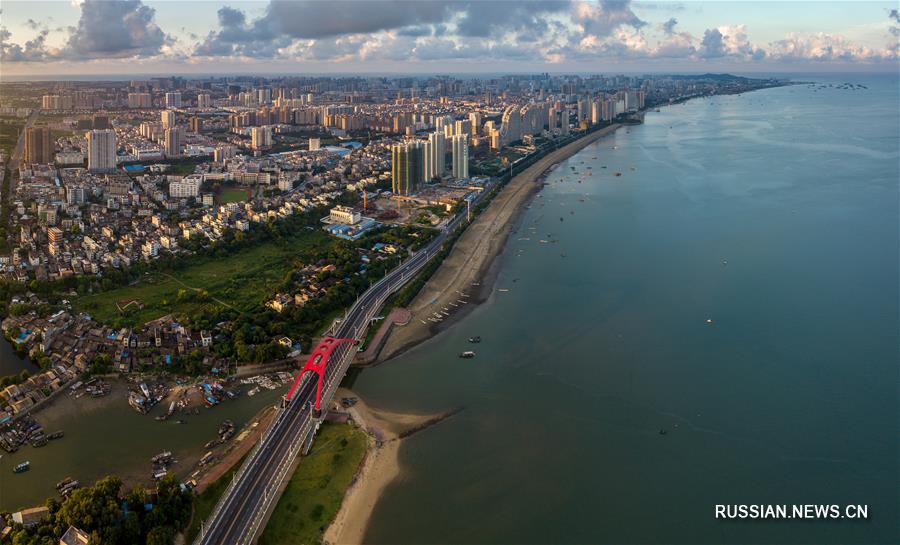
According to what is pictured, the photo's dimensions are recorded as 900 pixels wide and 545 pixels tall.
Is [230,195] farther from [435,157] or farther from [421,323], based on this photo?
[421,323]

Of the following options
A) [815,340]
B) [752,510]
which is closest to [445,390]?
[752,510]

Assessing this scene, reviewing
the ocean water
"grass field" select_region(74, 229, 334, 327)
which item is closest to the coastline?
the ocean water

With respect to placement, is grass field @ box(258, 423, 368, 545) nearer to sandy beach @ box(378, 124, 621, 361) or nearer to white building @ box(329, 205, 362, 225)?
sandy beach @ box(378, 124, 621, 361)

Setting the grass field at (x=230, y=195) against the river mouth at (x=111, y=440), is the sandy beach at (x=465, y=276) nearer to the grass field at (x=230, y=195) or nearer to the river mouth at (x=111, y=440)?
the river mouth at (x=111, y=440)

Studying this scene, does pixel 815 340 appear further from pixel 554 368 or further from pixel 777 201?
pixel 777 201

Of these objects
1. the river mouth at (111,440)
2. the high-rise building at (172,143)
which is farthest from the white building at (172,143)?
the river mouth at (111,440)
